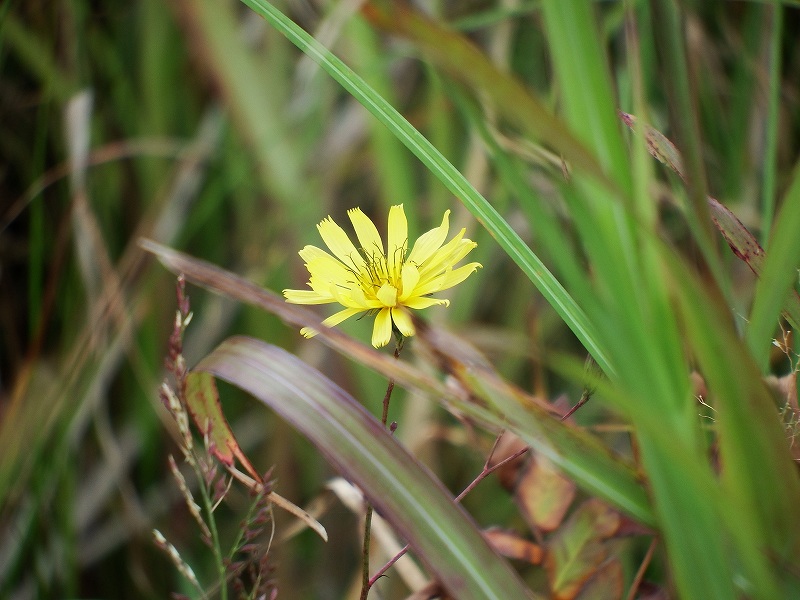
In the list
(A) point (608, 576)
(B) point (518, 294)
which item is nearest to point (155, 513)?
(B) point (518, 294)

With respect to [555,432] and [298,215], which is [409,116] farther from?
[555,432]

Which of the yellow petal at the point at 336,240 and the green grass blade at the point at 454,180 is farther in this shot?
the yellow petal at the point at 336,240

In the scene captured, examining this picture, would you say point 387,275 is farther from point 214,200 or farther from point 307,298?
point 214,200

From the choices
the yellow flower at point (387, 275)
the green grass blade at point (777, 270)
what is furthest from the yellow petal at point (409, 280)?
the green grass blade at point (777, 270)

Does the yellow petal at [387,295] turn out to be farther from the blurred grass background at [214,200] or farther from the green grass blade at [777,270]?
the blurred grass background at [214,200]

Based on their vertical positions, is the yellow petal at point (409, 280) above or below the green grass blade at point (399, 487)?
above
